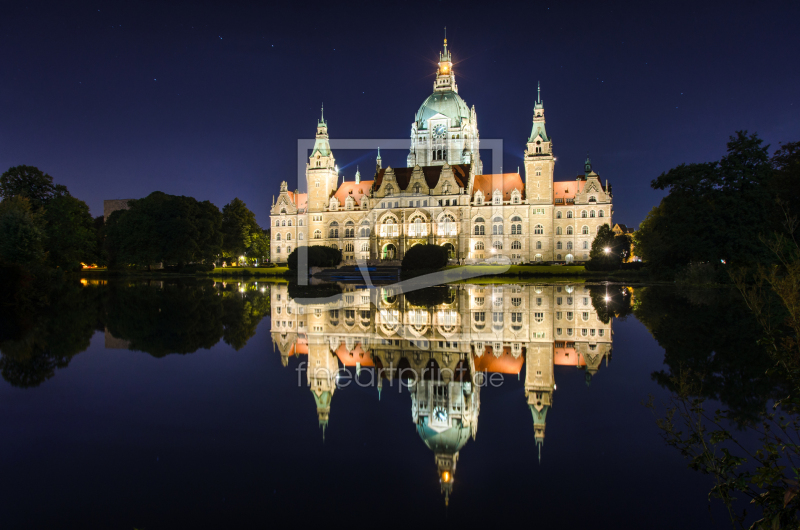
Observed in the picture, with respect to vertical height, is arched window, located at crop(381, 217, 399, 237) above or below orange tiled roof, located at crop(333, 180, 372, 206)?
below

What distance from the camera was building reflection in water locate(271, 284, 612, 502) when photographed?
6.12 m

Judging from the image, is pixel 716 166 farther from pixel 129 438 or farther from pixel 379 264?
pixel 379 264

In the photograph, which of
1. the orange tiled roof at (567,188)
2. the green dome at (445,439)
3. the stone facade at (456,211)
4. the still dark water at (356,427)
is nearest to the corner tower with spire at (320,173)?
the stone facade at (456,211)

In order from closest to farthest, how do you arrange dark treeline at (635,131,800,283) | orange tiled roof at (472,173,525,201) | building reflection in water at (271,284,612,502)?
building reflection in water at (271,284,612,502) < dark treeline at (635,131,800,283) < orange tiled roof at (472,173,525,201)

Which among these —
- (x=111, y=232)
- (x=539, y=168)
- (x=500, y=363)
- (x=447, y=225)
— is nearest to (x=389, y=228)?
(x=447, y=225)

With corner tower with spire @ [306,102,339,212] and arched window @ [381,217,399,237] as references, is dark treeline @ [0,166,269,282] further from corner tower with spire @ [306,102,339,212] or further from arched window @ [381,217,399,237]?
arched window @ [381,217,399,237]

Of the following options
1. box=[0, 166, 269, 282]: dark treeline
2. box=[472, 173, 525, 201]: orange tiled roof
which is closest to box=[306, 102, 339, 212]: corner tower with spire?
box=[0, 166, 269, 282]: dark treeline

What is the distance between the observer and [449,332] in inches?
494

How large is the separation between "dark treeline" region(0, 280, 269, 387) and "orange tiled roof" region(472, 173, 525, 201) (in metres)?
57.8

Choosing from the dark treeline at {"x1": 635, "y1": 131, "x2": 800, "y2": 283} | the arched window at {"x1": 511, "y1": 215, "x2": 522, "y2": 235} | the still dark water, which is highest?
the arched window at {"x1": 511, "y1": 215, "x2": 522, "y2": 235}

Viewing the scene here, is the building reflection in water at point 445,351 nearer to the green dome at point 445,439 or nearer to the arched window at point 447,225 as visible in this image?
the green dome at point 445,439

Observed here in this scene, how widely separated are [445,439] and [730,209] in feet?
105

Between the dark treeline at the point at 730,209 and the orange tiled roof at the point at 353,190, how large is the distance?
176 feet

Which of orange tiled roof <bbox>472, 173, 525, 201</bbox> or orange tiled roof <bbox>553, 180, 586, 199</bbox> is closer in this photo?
orange tiled roof <bbox>553, 180, 586, 199</bbox>
